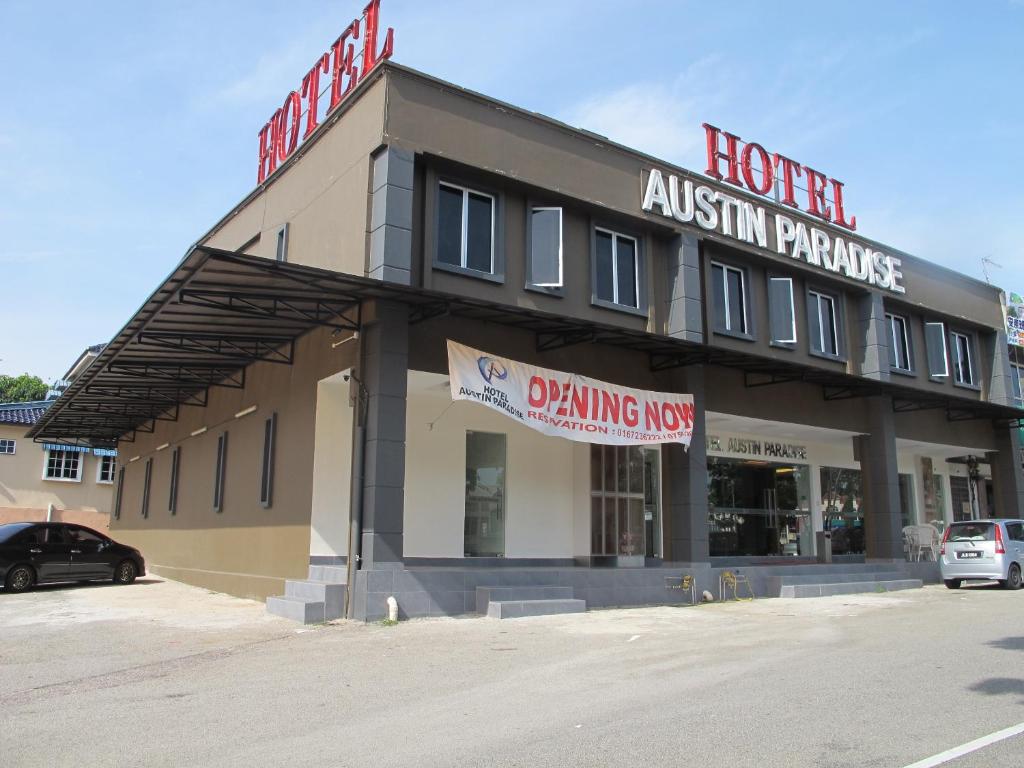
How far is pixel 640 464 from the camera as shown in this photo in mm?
19000

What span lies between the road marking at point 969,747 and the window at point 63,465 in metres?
37.8

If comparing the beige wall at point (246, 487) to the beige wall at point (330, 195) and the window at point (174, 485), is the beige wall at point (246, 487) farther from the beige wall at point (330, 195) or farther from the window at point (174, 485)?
the beige wall at point (330, 195)

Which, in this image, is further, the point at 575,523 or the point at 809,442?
the point at 809,442

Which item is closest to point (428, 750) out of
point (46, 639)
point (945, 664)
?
point (945, 664)

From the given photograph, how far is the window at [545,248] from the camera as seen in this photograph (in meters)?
15.9

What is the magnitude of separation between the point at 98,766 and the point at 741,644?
7717 millimetres

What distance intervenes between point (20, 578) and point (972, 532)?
21146mm

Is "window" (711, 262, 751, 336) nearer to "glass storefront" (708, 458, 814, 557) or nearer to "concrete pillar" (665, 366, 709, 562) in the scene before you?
"concrete pillar" (665, 366, 709, 562)

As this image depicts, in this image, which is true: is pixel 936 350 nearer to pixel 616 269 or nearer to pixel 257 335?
pixel 616 269

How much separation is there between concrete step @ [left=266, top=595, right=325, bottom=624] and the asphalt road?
29cm

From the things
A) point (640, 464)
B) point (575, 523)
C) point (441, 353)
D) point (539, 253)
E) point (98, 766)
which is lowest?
point (98, 766)

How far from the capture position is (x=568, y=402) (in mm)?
15234

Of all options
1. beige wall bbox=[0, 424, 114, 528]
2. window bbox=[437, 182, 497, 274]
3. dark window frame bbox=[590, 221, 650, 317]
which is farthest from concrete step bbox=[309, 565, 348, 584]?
beige wall bbox=[0, 424, 114, 528]

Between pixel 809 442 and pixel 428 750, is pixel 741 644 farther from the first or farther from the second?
pixel 809 442
